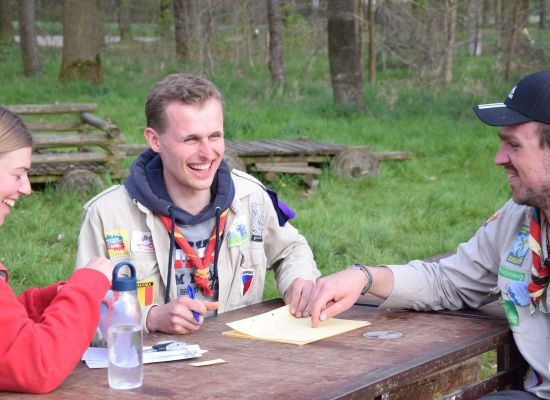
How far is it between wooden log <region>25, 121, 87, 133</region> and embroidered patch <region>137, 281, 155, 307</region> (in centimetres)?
661

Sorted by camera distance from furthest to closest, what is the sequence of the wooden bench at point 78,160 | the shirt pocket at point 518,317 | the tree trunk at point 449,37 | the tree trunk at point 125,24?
the tree trunk at point 125,24 → the tree trunk at point 449,37 → the wooden bench at point 78,160 → the shirt pocket at point 518,317

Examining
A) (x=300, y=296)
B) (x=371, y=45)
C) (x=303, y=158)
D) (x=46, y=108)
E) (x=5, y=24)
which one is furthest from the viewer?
(x=5, y=24)

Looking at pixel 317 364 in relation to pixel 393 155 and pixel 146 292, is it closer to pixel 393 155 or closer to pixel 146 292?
pixel 146 292

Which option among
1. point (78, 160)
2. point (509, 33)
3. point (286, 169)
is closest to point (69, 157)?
point (78, 160)

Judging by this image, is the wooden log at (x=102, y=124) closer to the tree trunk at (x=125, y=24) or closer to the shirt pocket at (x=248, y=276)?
the shirt pocket at (x=248, y=276)

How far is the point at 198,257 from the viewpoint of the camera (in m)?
3.95

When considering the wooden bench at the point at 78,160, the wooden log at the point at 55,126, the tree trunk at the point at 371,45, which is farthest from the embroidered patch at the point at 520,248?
the tree trunk at the point at 371,45

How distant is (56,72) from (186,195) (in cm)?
1769

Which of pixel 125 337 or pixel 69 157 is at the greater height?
pixel 125 337

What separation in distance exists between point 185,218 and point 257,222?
1.33ft

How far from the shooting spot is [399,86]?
17.5 m

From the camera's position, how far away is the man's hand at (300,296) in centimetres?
372

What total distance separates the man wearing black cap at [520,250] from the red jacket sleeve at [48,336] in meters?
1.00

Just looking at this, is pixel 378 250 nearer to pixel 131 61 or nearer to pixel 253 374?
pixel 253 374
